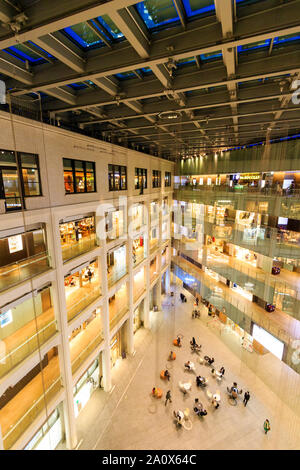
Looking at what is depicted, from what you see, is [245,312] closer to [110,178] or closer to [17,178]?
[110,178]

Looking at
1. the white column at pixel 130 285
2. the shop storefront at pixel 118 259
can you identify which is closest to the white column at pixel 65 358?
the shop storefront at pixel 118 259

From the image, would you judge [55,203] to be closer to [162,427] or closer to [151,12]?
[151,12]

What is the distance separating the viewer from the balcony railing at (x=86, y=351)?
9.19 metres

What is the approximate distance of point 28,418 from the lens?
6.98 m

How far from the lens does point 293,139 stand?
10.0 metres

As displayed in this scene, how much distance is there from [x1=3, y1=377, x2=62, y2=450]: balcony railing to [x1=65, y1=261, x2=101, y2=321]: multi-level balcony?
2463 millimetres

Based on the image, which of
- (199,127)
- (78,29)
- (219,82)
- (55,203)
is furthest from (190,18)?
(55,203)

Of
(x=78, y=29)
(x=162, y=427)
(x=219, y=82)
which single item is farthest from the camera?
(x=162, y=427)

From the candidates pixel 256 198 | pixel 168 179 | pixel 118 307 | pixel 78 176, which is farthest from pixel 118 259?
pixel 168 179

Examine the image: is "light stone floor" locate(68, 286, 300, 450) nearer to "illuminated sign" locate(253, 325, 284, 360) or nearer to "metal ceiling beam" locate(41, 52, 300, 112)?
"illuminated sign" locate(253, 325, 284, 360)

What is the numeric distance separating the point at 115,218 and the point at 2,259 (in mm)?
5723

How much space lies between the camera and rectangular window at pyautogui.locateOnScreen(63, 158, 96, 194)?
27.2 feet

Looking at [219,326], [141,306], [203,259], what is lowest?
[219,326]

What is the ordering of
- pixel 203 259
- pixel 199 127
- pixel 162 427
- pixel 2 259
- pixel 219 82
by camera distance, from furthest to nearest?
pixel 203 259 → pixel 162 427 → pixel 199 127 → pixel 2 259 → pixel 219 82
